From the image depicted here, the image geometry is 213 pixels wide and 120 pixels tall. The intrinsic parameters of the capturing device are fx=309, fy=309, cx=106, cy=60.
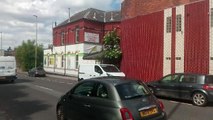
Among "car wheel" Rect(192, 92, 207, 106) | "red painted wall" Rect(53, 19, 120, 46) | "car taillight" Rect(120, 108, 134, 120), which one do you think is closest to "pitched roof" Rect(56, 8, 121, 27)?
"red painted wall" Rect(53, 19, 120, 46)

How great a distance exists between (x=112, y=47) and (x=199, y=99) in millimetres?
19219

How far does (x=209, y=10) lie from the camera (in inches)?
851

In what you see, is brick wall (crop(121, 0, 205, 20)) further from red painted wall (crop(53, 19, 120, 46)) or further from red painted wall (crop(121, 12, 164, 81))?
red painted wall (crop(53, 19, 120, 46))

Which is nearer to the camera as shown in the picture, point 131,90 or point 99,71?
point 131,90

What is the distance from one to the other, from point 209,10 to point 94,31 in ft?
83.5

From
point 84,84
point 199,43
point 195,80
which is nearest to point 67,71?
point 199,43

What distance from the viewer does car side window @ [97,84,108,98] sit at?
7484mm

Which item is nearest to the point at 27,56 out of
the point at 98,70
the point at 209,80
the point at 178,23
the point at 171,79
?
the point at 98,70

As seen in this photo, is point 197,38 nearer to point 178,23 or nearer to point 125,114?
point 178,23

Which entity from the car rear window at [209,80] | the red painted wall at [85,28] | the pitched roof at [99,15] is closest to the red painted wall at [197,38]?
the car rear window at [209,80]

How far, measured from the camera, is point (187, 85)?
14.4 meters

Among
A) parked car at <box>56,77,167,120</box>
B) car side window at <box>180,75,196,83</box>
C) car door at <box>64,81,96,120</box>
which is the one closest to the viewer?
parked car at <box>56,77,167,120</box>

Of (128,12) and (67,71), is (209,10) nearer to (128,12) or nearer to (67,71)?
(128,12)

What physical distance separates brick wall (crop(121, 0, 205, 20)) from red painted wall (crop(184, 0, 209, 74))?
6.77ft
